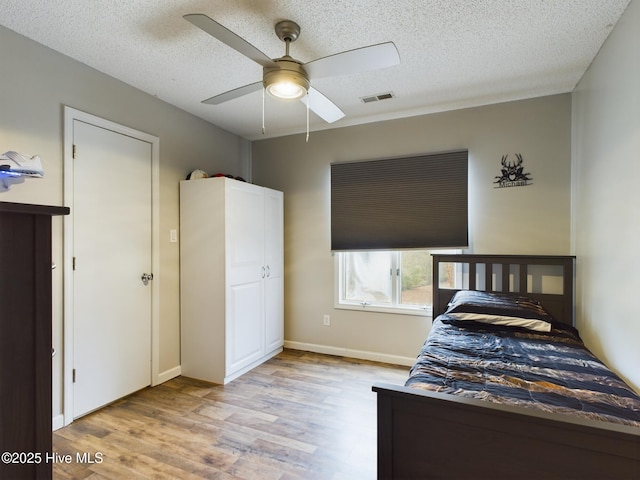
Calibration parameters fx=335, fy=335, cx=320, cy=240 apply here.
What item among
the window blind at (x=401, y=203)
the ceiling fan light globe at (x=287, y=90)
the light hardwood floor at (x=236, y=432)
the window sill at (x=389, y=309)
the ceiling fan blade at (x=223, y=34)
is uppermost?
the ceiling fan blade at (x=223, y=34)

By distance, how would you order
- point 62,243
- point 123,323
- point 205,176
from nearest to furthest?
point 62,243, point 123,323, point 205,176

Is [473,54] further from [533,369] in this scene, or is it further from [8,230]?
[8,230]

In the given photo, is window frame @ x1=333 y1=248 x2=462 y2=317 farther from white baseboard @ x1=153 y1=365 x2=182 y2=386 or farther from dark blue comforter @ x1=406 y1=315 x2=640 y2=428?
white baseboard @ x1=153 y1=365 x2=182 y2=386

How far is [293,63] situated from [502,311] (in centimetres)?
217

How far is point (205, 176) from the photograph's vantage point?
3.18 m

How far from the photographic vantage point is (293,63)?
5.86 ft

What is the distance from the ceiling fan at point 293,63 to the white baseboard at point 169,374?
2.34 metres

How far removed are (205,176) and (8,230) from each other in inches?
101

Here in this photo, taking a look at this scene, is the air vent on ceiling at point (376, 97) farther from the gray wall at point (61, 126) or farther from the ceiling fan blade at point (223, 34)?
the gray wall at point (61, 126)

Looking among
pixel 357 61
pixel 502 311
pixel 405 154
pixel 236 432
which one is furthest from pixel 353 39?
pixel 236 432

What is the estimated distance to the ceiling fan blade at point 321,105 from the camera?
6.79 feet

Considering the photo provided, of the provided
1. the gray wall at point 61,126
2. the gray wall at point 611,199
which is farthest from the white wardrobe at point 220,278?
the gray wall at point 611,199

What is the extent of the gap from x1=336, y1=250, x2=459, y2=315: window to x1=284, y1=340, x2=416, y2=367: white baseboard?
0.46m

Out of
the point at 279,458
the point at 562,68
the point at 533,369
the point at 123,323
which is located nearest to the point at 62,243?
the point at 123,323
